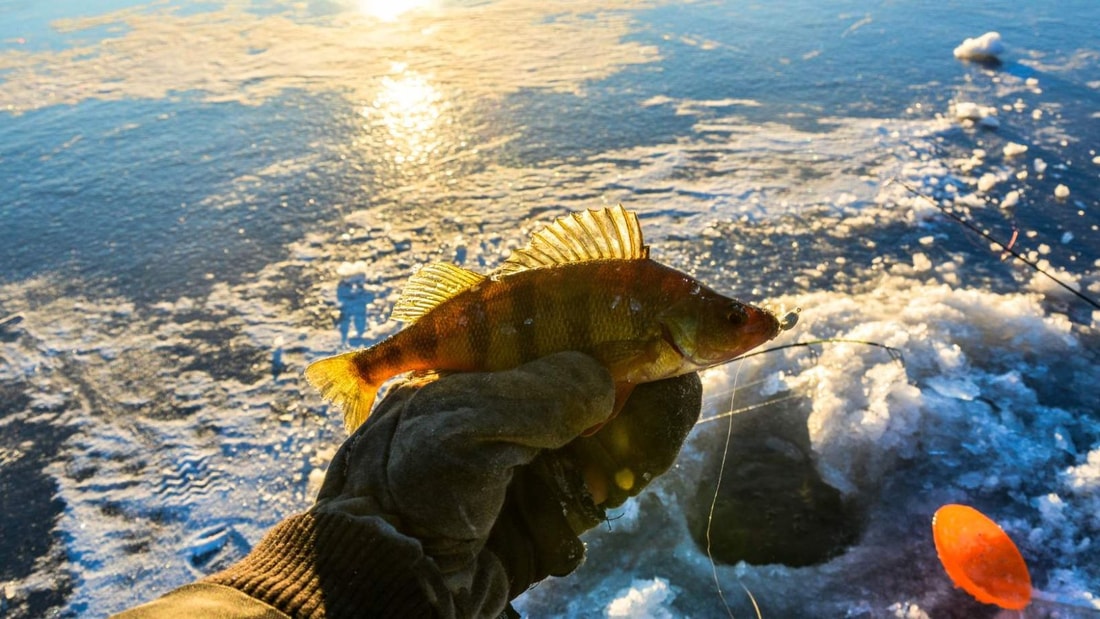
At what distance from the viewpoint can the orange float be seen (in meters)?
2.69

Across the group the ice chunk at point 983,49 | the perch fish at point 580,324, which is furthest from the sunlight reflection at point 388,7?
the perch fish at point 580,324

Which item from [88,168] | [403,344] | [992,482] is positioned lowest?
[992,482]

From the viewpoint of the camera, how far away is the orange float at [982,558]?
2.69 m

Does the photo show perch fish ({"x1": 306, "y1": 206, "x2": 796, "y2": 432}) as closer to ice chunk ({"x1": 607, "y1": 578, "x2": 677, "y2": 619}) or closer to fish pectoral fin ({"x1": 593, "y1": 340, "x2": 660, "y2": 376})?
fish pectoral fin ({"x1": 593, "y1": 340, "x2": 660, "y2": 376})

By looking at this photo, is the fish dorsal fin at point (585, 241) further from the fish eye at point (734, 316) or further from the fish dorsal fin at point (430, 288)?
the fish eye at point (734, 316)

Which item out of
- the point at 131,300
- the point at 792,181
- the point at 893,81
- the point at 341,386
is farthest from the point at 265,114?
the point at 893,81

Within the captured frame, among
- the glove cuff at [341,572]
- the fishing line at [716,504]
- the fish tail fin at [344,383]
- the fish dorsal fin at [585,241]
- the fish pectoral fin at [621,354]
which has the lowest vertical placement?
the fishing line at [716,504]

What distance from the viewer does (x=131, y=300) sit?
5.00 m

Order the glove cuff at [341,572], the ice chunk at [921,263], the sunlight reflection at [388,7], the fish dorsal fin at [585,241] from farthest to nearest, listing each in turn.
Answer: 1. the sunlight reflection at [388,7]
2. the ice chunk at [921,263]
3. the fish dorsal fin at [585,241]
4. the glove cuff at [341,572]

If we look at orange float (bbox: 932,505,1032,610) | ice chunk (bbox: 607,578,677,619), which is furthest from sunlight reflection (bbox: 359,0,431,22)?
orange float (bbox: 932,505,1032,610)

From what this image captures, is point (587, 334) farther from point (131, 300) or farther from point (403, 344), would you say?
point (131, 300)

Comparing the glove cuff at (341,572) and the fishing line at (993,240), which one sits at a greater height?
the glove cuff at (341,572)

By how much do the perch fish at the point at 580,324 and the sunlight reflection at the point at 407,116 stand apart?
17.6 feet

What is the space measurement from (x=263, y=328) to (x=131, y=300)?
133cm
